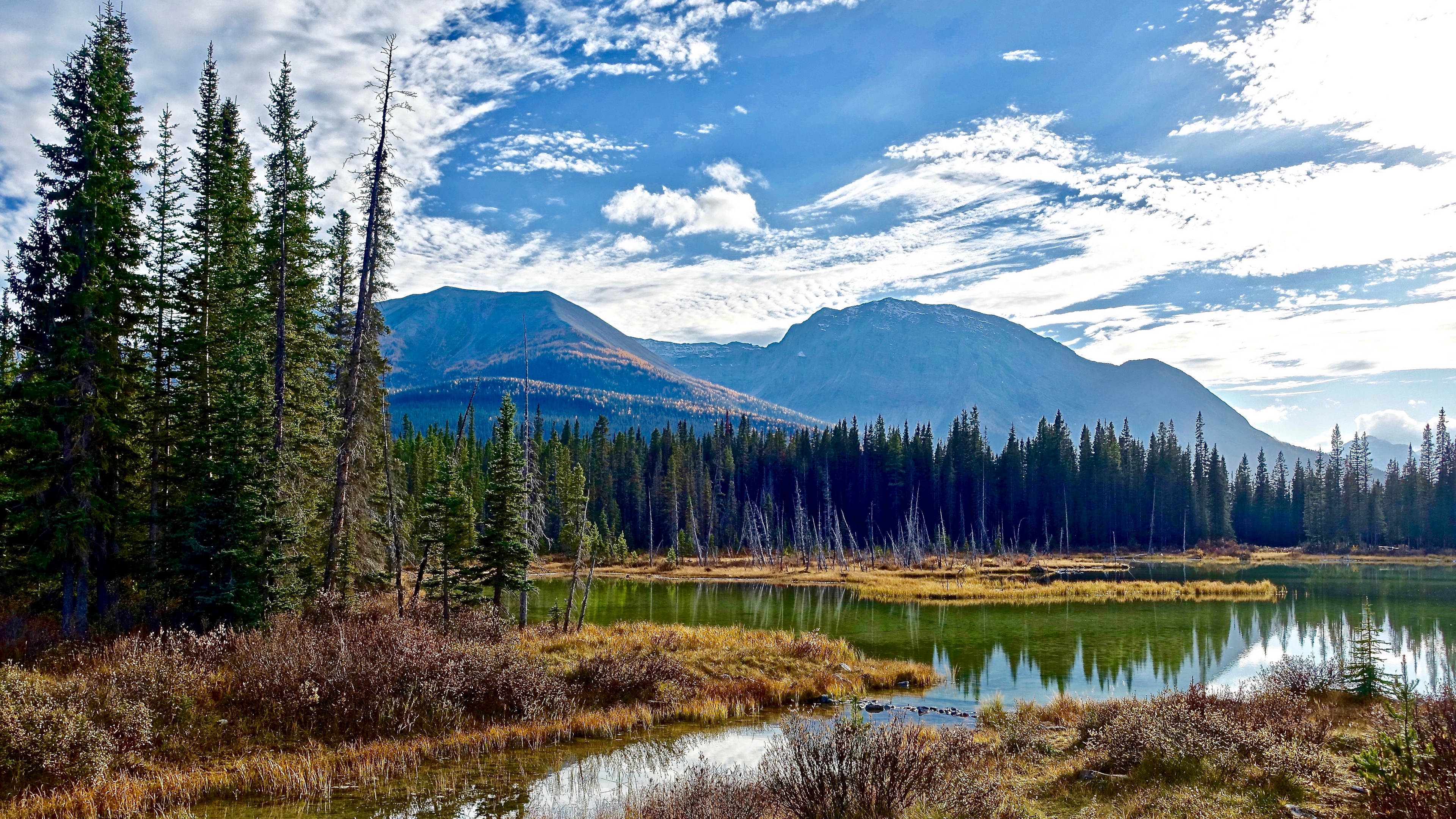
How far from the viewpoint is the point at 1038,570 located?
74688 mm

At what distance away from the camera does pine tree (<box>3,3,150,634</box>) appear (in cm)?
2083

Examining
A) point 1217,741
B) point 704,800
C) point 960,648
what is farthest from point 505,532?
point 1217,741

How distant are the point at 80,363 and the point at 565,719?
56.0ft

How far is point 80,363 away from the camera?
21.2 metres

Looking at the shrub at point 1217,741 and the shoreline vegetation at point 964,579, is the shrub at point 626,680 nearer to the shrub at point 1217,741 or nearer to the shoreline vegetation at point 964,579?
the shrub at point 1217,741

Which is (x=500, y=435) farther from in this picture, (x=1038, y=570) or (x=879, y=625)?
(x=1038, y=570)

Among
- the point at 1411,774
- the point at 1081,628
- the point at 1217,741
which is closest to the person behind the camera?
the point at 1411,774

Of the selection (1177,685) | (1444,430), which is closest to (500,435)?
(1177,685)

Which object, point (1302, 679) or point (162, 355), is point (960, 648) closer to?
point (1302, 679)

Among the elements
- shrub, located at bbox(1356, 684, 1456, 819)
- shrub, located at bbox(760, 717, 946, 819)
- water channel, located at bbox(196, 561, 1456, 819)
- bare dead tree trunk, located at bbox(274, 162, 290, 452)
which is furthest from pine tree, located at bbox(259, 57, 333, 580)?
shrub, located at bbox(1356, 684, 1456, 819)

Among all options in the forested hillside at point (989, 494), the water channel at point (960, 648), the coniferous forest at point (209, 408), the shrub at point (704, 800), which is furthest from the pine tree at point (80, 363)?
the forested hillside at point (989, 494)

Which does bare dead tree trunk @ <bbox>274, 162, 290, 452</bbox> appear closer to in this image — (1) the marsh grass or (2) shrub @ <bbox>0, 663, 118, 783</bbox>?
(2) shrub @ <bbox>0, 663, 118, 783</bbox>

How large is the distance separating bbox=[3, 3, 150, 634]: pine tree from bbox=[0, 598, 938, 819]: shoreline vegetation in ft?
17.4

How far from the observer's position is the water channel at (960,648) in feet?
42.1
